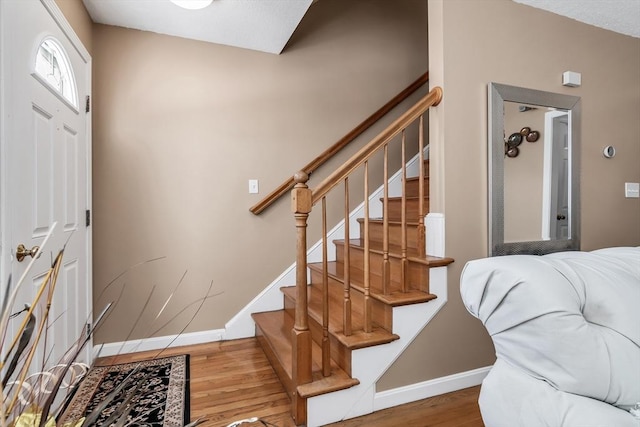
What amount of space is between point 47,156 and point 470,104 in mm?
2222

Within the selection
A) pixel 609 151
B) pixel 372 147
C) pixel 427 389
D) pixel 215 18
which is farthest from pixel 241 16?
pixel 609 151

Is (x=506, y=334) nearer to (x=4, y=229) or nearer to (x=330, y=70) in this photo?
(x=4, y=229)

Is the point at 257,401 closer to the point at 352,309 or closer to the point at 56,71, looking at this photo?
the point at 352,309

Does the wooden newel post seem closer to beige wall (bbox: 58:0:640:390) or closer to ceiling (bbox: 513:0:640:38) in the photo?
beige wall (bbox: 58:0:640:390)

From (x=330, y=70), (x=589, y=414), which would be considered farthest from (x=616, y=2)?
(x=589, y=414)

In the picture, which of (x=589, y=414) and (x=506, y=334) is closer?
(x=589, y=414)

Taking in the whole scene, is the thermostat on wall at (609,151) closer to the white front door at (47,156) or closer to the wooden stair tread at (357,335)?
the wooden stair tread at (357,335)

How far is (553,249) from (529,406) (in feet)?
5.06

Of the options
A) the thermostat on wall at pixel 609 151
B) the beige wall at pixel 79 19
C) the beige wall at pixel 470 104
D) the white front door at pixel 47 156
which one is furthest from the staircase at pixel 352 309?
the beige wall at pixel 79 19

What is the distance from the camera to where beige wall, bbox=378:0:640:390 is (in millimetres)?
1819

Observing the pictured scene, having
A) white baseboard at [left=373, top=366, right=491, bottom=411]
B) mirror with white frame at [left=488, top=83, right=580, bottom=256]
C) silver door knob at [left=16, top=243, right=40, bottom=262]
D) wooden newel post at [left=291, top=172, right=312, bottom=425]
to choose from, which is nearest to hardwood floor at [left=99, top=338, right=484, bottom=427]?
white baseboard at [left=373, top=366, right=491, bottom=411]

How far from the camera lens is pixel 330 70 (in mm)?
2723

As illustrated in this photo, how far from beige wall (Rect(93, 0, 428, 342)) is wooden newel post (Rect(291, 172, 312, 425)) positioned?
42.1 inches

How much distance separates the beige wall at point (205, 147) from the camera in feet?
7.27
